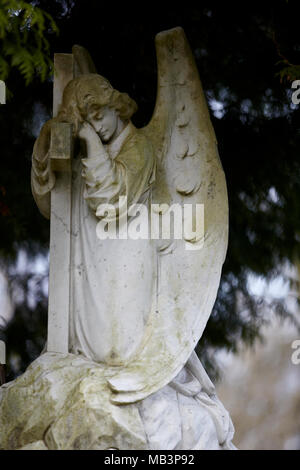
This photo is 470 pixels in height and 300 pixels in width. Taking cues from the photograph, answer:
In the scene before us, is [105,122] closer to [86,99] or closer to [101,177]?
[86,99]

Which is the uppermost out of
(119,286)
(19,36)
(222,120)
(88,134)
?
(19,36)

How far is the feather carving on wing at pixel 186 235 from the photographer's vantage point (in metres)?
5.50

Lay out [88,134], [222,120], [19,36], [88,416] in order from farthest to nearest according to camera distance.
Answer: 1. [222,120]
2. [88,134]
3. [19,36]
4. [88,416]

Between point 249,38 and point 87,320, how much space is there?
263 cm

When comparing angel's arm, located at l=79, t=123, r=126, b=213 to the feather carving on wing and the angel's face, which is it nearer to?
the angel's face

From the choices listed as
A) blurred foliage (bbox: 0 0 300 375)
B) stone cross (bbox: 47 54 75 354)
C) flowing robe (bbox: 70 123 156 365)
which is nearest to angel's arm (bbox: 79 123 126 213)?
flowing robe (bbox: 70 123 156 365)

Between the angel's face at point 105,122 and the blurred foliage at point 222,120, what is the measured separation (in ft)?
4.95

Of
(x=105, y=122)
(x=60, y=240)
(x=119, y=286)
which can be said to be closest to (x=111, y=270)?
(x=119, y=286)

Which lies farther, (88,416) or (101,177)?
(101,177)

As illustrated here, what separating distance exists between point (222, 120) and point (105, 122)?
2004 millimetres

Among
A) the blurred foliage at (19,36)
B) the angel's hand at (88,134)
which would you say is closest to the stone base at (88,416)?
the angel's hand at (88,134)

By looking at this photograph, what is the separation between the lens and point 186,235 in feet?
19.0

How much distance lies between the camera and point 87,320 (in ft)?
18.4

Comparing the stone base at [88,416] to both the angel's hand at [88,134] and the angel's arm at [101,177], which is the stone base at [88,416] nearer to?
the angel's arm at [101,177]
